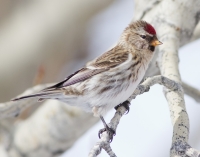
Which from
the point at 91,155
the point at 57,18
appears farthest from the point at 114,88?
the point at 57,18

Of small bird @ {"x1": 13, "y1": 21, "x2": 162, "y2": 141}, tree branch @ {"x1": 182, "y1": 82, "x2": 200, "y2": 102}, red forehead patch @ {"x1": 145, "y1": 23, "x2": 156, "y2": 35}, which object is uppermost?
red forehead patch @ {"x1": 145, "y1": 23, "x2": 156, "y2": 35}

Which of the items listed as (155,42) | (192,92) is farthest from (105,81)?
(192,92)

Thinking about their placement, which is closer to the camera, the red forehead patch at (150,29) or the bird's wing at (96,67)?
the bird's wing at (96,67)

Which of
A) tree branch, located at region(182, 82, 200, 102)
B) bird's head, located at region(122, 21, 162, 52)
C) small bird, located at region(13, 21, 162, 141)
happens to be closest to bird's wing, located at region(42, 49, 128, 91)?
small bird, located at region(13, 21, 162, 141)

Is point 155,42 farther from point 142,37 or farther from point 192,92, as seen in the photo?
point 192,92

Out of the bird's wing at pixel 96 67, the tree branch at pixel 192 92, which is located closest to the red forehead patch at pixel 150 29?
the bird's wing at pixel 96 67

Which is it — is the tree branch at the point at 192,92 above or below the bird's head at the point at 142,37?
below

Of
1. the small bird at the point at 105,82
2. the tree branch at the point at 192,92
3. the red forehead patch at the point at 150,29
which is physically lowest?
the tree branch at the point at 192,92

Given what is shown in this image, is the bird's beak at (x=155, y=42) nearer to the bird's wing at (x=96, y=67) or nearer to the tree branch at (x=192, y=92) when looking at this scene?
the bird's wing at (x=96, y=67)

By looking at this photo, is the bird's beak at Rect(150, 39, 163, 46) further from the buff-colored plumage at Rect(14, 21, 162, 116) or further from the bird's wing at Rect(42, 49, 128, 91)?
the bird's wing at Rect(42, 49, 128, 91)
